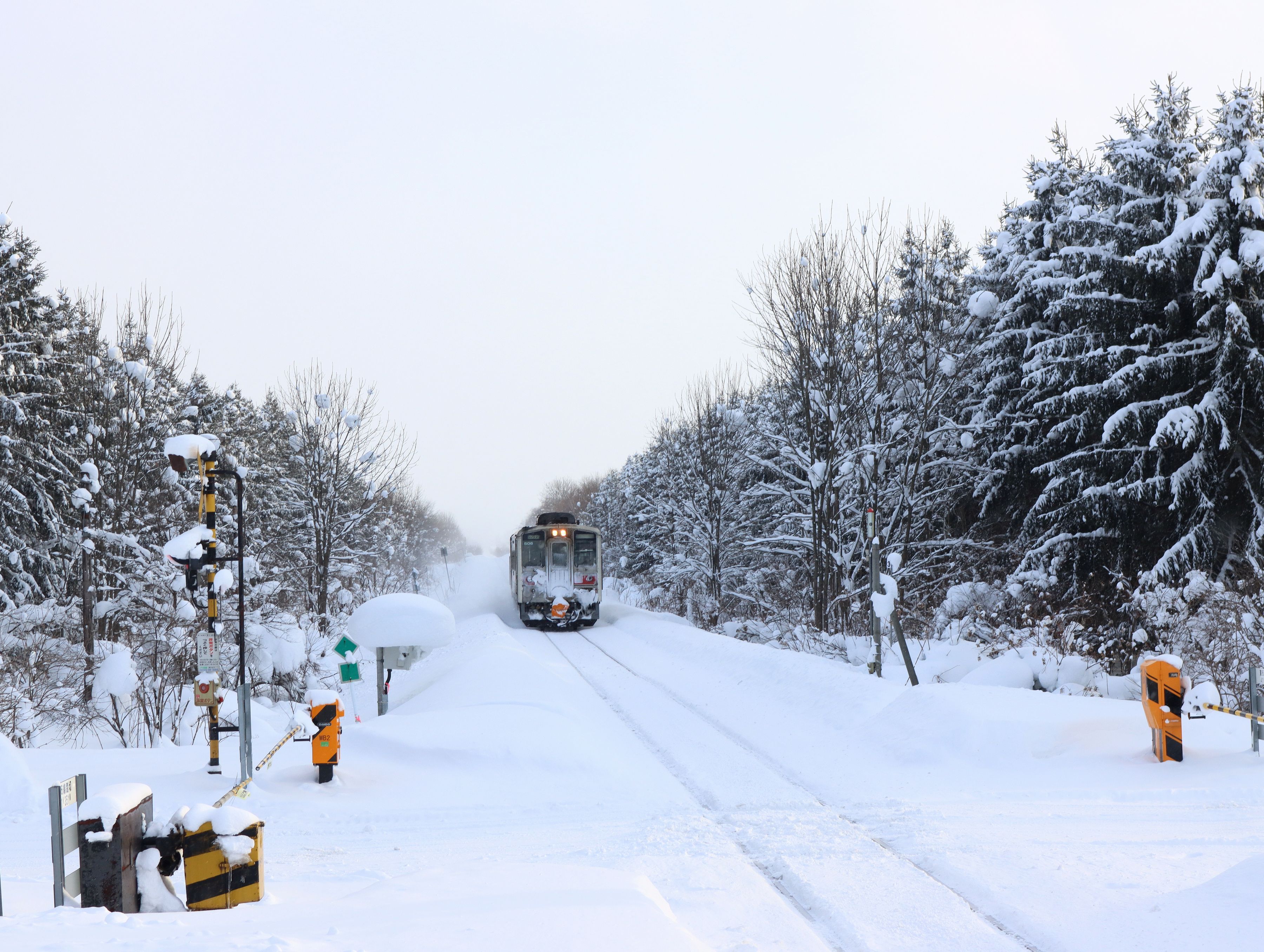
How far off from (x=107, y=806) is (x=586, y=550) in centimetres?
2289

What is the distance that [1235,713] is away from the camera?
7.86 m

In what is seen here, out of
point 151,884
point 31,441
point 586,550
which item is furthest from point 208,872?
point 586,550

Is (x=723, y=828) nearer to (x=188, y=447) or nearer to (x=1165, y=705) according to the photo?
(x=1165, y=705)

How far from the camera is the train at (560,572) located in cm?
2677

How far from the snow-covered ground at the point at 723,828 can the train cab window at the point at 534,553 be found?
47.2 ft

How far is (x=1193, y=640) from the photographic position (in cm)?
1188

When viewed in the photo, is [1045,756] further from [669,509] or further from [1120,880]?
[669,509]

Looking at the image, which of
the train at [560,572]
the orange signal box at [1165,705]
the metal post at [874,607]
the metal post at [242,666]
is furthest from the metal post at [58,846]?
the train at [560,572]

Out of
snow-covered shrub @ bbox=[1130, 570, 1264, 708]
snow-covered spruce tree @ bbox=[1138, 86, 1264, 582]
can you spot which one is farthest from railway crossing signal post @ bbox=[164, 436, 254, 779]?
snow-covered spruce tree @ bbox=[1138, 86, 1264, 582]

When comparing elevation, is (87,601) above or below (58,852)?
above

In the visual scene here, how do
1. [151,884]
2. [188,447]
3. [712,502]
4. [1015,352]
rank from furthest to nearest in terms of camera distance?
1. [712,502]
2. [1015,352]
3. [188,447]
4. [151,884]

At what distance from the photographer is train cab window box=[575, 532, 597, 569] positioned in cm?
2708

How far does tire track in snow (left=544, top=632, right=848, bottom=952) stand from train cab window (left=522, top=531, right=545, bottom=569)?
44.0ft

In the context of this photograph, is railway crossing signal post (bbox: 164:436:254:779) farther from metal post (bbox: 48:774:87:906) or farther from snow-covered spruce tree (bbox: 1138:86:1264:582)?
snow-covered spruce tree (bbox: 1138:86:1264:582)
